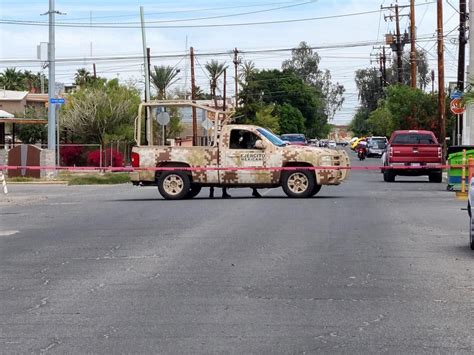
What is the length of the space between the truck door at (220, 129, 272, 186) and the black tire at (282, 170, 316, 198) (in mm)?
472

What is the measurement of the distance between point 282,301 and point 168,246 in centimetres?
533

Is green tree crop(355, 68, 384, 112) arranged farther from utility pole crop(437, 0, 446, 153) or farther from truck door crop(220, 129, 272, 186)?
truck door crop(220, 129, 272, 186)

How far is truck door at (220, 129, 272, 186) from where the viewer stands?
2662cm

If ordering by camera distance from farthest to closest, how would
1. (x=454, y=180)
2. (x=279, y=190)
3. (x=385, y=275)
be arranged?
(x=279, y=190) → (x=454, y=180) → (x=385, y=275)

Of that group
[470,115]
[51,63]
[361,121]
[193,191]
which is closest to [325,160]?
[193,191]

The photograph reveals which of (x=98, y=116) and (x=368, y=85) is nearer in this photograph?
(x=98, y=116)

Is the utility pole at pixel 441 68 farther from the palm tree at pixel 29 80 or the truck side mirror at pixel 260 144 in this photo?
the palm tree at pixel 29 80

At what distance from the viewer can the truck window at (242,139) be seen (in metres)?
26.9

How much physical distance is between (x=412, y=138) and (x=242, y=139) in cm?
1279

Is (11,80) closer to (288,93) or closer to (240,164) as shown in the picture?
(288,93)

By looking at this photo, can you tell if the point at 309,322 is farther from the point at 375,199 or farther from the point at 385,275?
the point at 375,199

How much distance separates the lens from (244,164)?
26.7 meters

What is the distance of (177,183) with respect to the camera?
27.0 meters

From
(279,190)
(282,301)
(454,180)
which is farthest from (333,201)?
(282,301)
